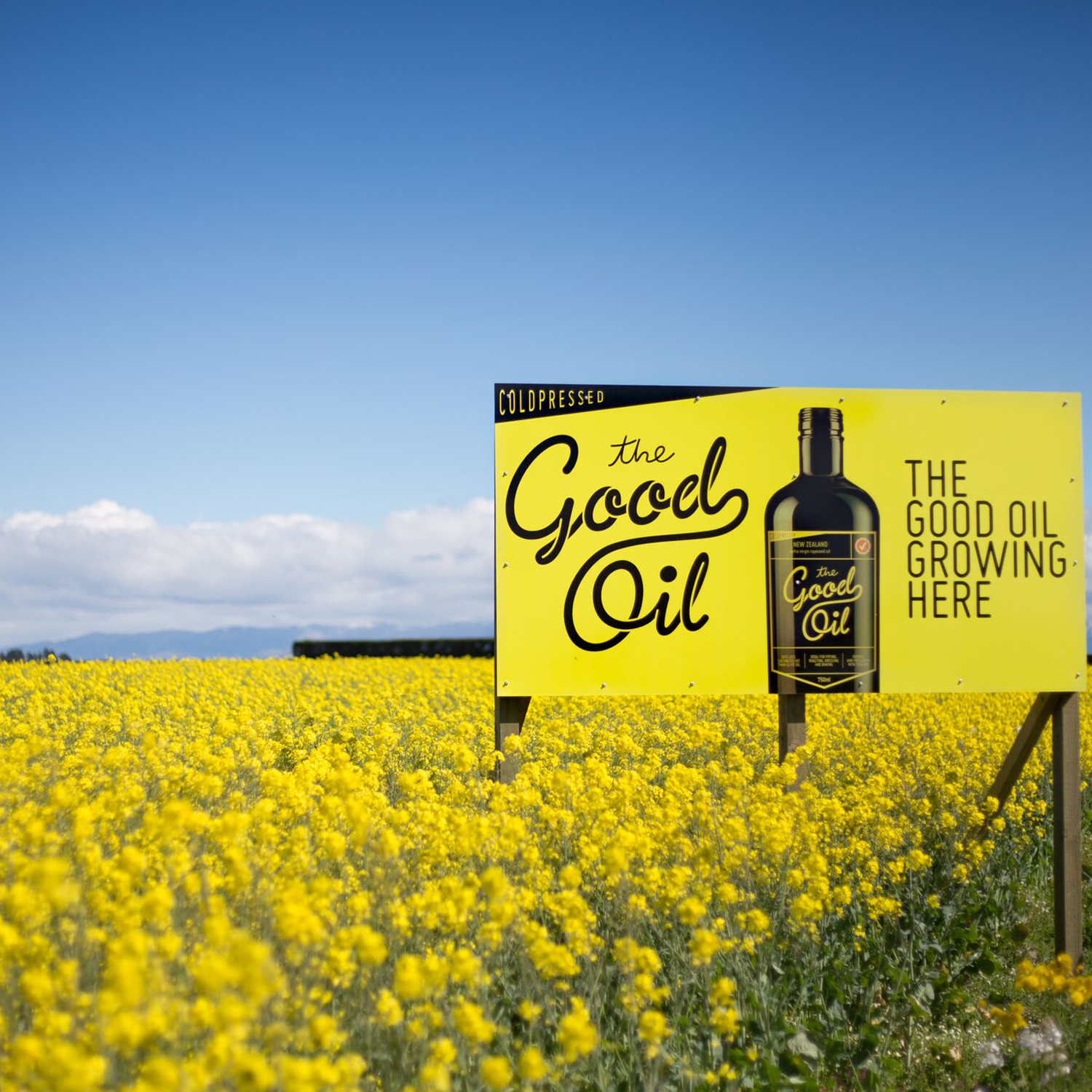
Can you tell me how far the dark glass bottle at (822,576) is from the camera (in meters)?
5.53

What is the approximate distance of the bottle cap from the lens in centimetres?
560

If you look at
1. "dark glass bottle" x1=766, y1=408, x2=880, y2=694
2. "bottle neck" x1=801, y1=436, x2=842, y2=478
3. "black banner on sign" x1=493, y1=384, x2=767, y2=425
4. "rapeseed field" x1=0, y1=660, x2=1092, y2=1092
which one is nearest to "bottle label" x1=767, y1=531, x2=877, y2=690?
"dark glass bottle" x1=766, y1=408, x2=880, y2=694

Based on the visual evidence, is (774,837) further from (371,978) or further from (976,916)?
(976,916)

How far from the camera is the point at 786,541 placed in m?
5.56

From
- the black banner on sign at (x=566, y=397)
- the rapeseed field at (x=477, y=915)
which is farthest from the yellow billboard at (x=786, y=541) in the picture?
the rapeseed field at (x=477, y=915)

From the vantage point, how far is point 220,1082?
239 cm

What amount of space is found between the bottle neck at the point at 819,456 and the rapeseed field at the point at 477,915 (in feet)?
5.23

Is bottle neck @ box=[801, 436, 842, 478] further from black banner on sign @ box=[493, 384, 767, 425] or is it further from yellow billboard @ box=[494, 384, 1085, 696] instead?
black banner on sign @ box=[493, 384, 767, 425]

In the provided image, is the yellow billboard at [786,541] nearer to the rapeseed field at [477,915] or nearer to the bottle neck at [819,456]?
the bottle neck at [819,456]

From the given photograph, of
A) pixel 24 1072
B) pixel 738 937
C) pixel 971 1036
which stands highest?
pixel 24 1072

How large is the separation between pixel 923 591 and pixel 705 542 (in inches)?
52.1

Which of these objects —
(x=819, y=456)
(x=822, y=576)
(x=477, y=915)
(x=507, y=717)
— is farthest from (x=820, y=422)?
(x=477, y=915)

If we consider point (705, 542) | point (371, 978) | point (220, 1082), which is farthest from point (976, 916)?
point (220, 1082)

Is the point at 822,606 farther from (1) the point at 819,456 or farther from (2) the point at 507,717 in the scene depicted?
(2) the point at 507,717
